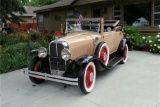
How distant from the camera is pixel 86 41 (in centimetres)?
494

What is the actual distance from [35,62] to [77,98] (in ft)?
4.94

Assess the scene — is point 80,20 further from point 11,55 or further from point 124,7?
point 124,7

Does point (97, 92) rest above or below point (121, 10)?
below

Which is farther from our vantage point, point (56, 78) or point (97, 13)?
point (97, 13)

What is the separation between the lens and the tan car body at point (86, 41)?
4565 millimetres

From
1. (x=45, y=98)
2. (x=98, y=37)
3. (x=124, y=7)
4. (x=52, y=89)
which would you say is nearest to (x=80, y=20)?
(x=98, y=37)

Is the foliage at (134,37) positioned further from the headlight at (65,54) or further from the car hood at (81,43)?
the headlight at (65,54)

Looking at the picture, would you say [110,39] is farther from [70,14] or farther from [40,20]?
[40,20]

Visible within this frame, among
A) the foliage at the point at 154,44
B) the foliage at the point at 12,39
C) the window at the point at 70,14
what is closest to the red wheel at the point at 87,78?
the foliage at the point at 154,44

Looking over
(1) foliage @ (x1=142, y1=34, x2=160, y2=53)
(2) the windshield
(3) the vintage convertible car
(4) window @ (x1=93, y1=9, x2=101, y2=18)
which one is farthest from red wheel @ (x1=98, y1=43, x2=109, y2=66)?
(4) window @ (x1=93, y1=9, x2=101, y2=18)

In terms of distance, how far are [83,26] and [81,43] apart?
47.6 inches

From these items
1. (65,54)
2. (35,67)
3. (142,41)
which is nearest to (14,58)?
(35,67)

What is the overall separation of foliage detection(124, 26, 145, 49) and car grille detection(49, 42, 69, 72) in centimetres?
591

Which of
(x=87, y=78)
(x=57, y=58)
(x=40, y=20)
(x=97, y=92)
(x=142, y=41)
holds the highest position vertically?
(x=40, y=20)
